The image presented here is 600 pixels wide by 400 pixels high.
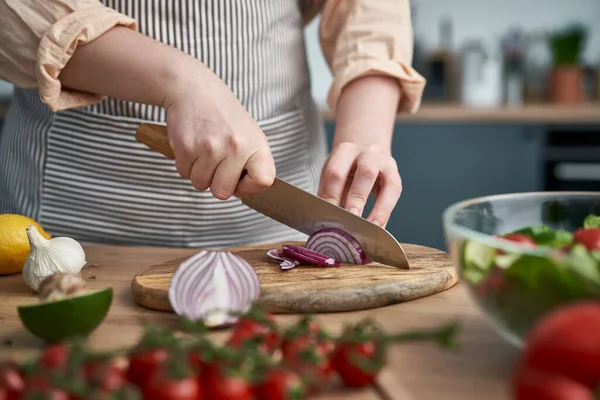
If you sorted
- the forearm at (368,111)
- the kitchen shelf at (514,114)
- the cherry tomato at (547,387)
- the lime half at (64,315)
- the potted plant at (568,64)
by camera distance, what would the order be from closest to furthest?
the cherry tomato at (547,387) → the lime half at (64,315) → the forearm at (368,111) → the kitchen shelf at (514,114) → the potted plant at (568,64)

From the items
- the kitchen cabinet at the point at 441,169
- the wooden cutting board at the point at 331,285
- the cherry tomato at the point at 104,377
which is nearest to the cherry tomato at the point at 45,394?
the cherry tomato at the point at 104,377

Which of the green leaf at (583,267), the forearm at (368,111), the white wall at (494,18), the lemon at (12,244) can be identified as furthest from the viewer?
the white wall at (494,18)

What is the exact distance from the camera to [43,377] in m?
0.45

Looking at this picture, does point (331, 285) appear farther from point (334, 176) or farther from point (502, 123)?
point (502, 123)

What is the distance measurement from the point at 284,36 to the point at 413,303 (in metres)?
0.69

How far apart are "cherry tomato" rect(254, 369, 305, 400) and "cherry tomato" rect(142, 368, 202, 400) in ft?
0.14

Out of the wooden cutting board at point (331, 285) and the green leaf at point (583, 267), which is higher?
the green leaf at point (583, 267)

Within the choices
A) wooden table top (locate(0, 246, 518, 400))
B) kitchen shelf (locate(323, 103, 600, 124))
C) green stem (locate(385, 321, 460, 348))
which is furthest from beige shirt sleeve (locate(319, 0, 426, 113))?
kitchen shelf (locate(323, 103, 600, 124))

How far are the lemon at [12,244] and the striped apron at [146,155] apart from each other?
26 cm

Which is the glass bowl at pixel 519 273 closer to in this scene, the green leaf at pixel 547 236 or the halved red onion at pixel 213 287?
the green leaf at pixel 547 236

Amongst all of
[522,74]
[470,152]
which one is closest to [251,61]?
[470,152]

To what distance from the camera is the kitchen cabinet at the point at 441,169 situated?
293cm

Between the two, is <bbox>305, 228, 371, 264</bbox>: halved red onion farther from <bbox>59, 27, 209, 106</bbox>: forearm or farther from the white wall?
the white wall

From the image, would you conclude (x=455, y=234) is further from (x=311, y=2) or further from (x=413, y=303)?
(x=311, y=2)
